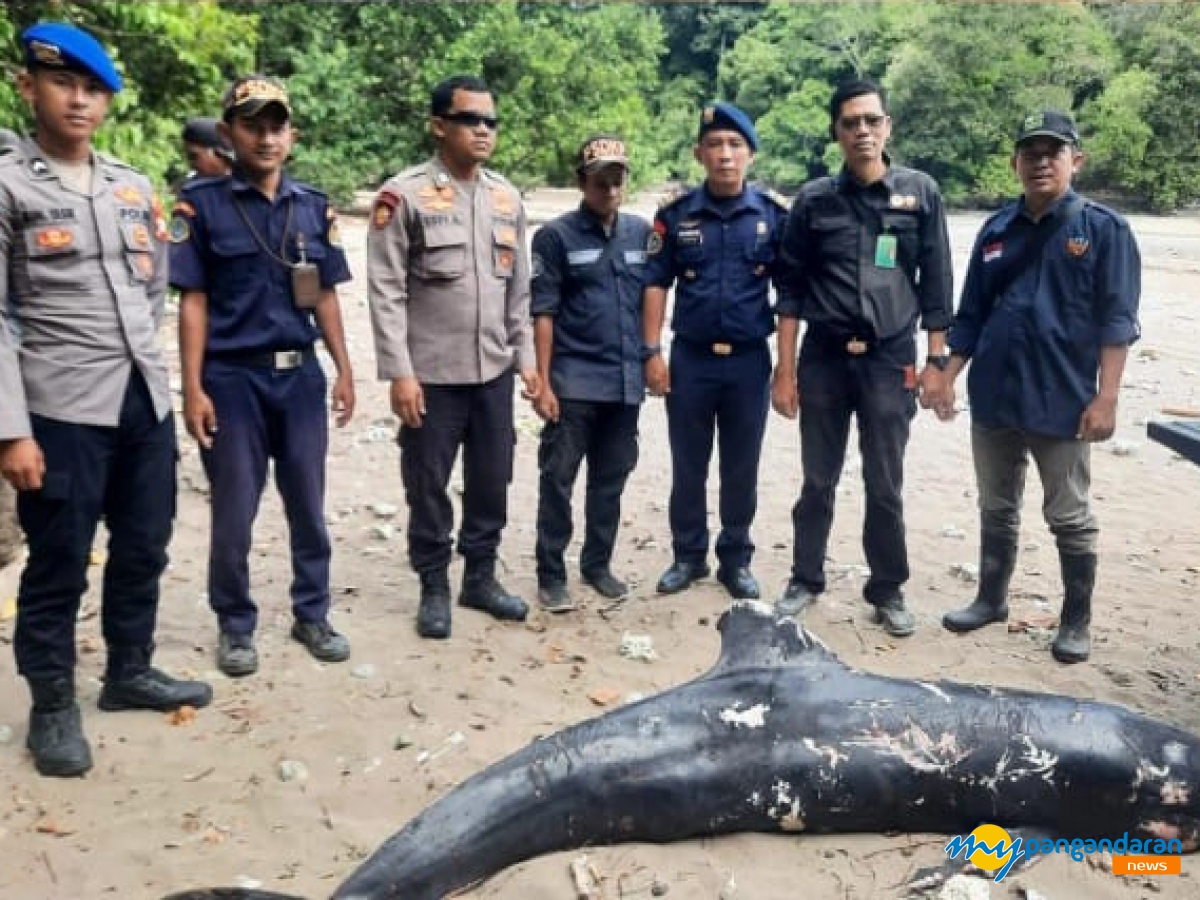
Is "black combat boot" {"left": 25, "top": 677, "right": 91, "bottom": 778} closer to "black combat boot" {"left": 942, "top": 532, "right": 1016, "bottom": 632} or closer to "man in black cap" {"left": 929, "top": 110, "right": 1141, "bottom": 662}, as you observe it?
"black combat boot" {"left": 942, "top": 532, "right": 1016, "bottom": 632}

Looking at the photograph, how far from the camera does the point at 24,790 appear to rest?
3.22 metres

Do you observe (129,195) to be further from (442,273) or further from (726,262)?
(726,262)

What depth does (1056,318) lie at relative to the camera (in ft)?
13.6

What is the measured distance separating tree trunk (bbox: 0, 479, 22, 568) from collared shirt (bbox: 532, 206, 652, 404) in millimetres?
2356

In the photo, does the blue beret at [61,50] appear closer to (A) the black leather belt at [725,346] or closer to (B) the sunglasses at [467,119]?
(B) the sunglasses at [467,119]

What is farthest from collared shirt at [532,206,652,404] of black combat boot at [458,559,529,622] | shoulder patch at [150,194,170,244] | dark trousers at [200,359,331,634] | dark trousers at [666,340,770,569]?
shoulder patch at [150,194,170,244]

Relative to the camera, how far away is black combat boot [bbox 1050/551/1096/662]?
14.1ft

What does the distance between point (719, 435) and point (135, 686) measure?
2.49 m

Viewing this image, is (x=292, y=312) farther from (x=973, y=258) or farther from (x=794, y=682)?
(x=973, y=258)

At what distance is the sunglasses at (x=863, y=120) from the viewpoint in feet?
13.8

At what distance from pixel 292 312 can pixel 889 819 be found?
2.55 m

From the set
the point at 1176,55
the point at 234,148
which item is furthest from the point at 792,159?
the point at 234,148

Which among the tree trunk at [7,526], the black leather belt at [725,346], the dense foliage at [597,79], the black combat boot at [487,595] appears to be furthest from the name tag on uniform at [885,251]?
the dense foliage at [597,79]

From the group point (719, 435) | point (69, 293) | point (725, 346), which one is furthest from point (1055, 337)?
point (69, 293)
